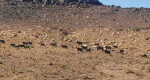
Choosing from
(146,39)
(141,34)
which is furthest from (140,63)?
(141,34)

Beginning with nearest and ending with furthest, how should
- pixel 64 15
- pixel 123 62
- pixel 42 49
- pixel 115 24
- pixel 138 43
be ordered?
1. pixel 123 62
2. pixel 42 49
3. pixel 138 43
4. pixel 115 24
5. pixel 64 15

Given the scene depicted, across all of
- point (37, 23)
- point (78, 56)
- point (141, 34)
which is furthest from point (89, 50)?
point (37, 23)

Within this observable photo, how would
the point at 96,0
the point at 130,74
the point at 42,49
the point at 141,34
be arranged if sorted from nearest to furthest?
the point at 130,74 → the point at 42,49 → the point at 141,34 → the point at 96,0

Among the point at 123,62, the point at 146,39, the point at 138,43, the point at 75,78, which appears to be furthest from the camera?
the point at 146,39

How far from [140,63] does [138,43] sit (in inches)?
473

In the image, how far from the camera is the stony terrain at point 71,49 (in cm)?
1993

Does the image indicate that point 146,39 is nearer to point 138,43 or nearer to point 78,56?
point 138,43

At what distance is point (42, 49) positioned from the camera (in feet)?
93.0

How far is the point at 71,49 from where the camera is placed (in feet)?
97.8

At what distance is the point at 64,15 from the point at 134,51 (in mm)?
30292

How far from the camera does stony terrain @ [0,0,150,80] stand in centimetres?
1993

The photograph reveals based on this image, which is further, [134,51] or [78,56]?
[134,51]

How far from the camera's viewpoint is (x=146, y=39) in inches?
1578

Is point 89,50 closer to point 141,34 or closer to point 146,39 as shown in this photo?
point 146,39
